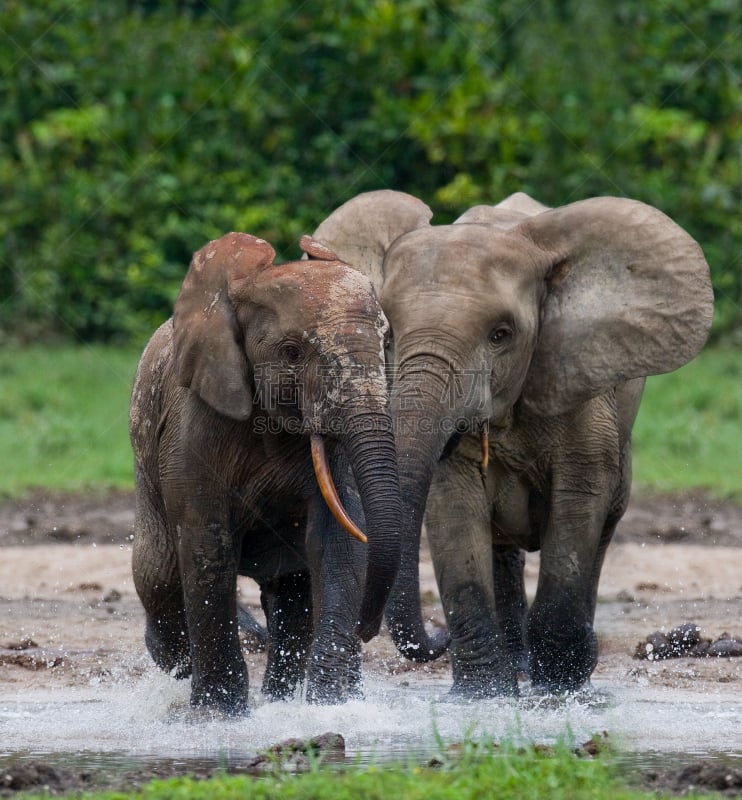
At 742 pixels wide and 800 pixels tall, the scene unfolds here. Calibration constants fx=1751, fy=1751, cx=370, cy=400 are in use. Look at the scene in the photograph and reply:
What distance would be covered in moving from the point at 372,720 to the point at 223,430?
3.93ft

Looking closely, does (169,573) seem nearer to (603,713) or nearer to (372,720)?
(372,720)

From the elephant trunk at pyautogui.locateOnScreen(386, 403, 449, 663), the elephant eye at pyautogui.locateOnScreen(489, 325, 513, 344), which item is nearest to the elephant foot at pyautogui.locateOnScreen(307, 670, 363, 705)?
the elephant trunk at pyautogui.locateOnScreen(386, 403, 449, 663)

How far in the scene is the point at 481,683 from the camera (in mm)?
7250

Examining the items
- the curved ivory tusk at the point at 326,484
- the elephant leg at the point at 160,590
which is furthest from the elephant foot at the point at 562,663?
the curved ivory tusk at the point at 326,484

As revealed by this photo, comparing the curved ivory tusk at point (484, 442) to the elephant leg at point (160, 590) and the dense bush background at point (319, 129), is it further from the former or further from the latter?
the dense bush background at point (319, 129)

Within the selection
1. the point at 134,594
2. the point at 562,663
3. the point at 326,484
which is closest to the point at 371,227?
the point at 326,484

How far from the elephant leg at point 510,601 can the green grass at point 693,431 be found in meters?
4.42

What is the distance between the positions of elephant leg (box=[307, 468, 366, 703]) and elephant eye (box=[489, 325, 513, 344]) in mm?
883

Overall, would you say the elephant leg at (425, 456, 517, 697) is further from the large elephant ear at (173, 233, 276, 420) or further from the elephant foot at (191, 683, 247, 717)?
the large elephant ear at (173, 233, 276, 420)

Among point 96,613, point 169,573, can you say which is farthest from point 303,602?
point 96,613

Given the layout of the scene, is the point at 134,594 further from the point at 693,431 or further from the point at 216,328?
the point at 693,431

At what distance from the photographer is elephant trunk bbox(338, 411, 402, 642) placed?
231 inches

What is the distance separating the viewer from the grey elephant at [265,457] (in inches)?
236

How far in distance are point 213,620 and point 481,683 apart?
1.27m
